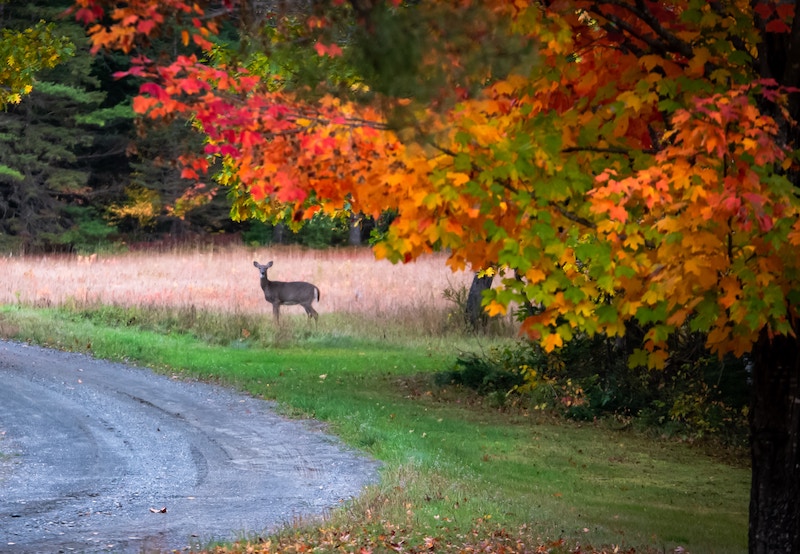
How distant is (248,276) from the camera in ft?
104

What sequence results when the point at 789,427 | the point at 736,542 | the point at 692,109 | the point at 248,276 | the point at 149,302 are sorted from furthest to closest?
the point at 248,276, the point at 149,302, the point at 736,542, the point at 789,427, the point at 692,109

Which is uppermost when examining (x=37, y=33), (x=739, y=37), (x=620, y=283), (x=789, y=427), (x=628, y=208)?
(x=37, y=33)

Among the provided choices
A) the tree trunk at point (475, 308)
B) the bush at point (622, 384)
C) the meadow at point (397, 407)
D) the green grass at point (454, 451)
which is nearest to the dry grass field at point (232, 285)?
the meadow at point (397, 407)

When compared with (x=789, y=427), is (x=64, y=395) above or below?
below

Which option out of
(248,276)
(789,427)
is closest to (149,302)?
(248,276)

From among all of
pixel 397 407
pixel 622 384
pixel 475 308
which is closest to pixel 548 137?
pixel 397 407

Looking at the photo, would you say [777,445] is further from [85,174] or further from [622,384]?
[85,174]

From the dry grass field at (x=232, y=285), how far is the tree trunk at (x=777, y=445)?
16.4 m

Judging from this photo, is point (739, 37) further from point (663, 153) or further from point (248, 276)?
point (248, 276)

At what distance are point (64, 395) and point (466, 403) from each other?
607 cm

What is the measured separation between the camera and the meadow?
31.2 feet

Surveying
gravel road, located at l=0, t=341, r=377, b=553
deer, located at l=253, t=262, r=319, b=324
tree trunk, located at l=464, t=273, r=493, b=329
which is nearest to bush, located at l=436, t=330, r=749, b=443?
gravel road, located at l=0, t=341, r=377, b=553

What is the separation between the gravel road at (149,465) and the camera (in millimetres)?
9352

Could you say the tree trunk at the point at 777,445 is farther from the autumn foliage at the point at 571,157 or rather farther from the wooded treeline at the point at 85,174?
the wooded treeline at the point at 85,174
